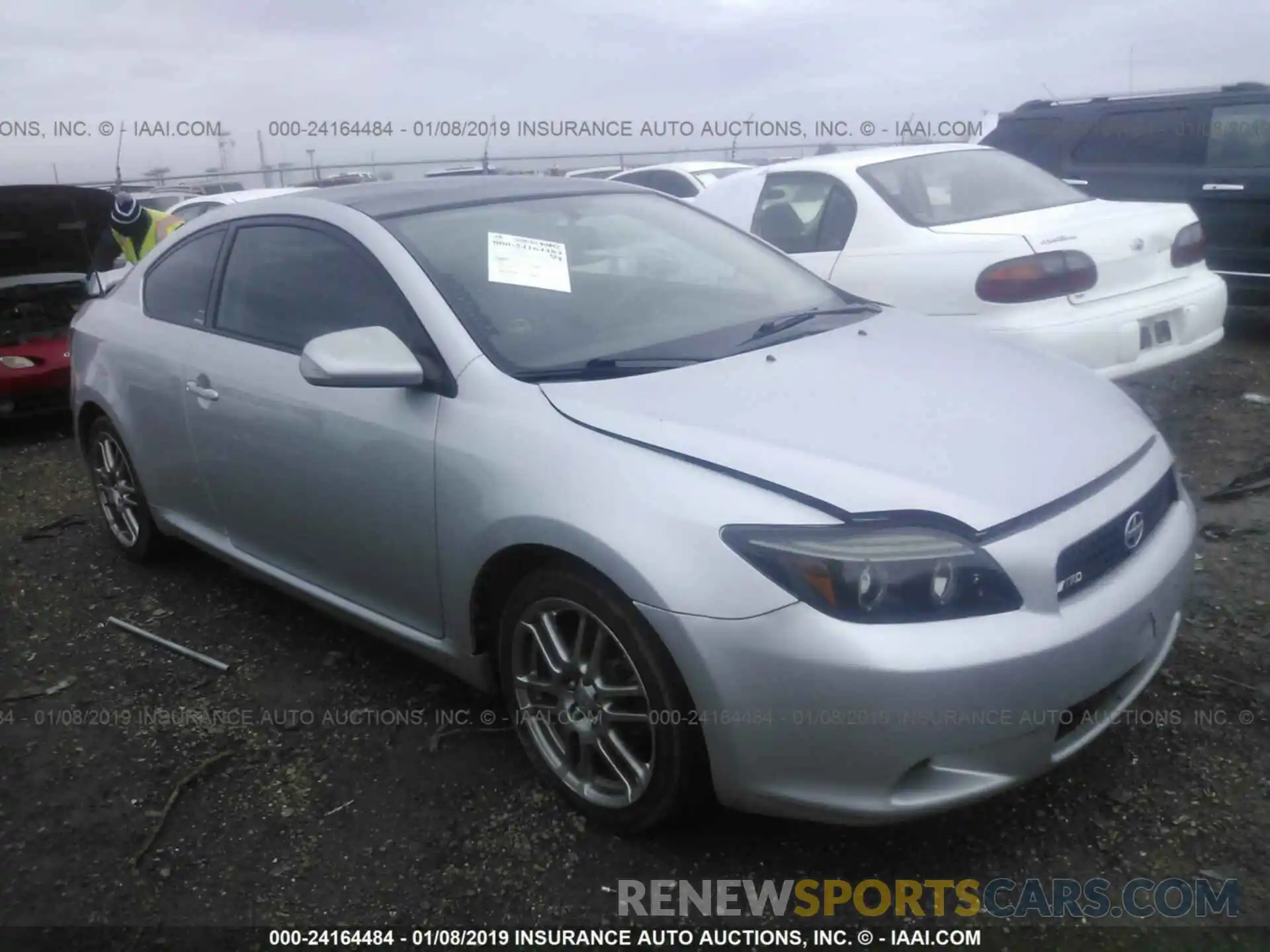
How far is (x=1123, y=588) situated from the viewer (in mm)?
2436

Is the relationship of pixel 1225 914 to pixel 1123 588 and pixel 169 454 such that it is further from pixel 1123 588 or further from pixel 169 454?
pixel 169 454

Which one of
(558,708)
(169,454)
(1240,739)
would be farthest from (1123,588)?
(169,454)

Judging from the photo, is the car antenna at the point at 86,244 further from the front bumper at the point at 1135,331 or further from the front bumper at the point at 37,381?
the front bumper at the point at 1135,331


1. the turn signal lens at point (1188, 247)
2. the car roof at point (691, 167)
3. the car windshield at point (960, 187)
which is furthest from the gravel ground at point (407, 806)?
the car roof at point (691, 167)

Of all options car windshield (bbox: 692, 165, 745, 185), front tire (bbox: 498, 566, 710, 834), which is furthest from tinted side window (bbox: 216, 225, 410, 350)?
car windshield (bbox: 692, 165, 745, 185)

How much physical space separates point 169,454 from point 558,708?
205 centimetres

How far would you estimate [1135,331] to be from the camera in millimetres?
4949

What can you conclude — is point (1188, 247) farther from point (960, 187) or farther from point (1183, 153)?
point (1183, 153)

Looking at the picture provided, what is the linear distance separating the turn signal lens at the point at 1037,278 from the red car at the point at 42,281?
5301 millimetres

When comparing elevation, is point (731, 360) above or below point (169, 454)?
above

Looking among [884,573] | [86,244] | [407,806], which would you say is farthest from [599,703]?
[86,244]

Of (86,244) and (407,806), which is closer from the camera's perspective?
(407,806)

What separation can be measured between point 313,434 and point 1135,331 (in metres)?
3.62

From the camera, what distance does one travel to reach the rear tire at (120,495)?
447 cm
